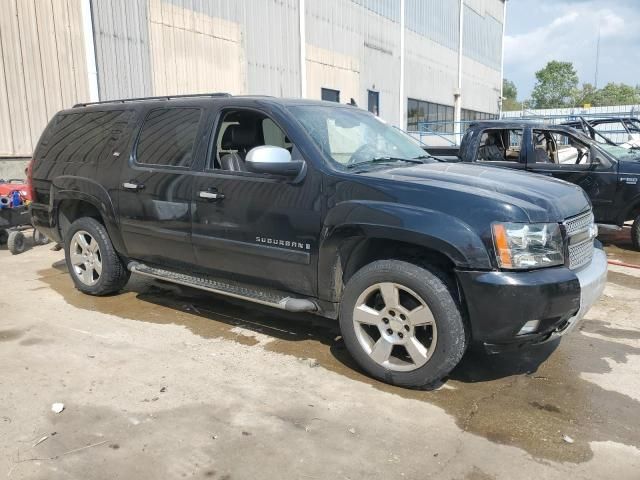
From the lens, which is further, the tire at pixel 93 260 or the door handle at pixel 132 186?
the tire at pixel 93 260

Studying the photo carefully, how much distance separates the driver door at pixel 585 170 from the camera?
7711 mm

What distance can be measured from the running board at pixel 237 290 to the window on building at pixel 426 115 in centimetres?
2192

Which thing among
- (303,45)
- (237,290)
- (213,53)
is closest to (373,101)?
(303,45)

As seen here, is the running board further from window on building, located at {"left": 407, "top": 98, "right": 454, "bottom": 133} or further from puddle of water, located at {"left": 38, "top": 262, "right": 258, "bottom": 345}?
window on building, located at {"left": 407, "top": 98, "right": 454, "bottom": 133}

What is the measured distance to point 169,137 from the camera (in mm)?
4770

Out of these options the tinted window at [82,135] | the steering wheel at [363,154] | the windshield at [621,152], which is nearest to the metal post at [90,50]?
the tinted window at [82,135]

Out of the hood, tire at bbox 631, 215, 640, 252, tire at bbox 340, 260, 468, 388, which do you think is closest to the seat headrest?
the hood

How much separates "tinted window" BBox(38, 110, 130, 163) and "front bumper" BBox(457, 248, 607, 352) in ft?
11.9

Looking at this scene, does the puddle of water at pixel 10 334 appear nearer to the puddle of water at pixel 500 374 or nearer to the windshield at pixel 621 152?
the puddle of water at pixel 500 374

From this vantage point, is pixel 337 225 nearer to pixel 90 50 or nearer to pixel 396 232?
pixel 396 232

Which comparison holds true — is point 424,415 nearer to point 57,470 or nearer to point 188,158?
point 57,470

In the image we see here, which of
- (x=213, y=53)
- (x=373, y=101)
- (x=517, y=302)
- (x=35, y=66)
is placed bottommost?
(x=517, y=302)

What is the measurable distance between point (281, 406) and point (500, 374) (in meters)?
1.56

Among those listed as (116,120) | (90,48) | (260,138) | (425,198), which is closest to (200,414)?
(425,198)
